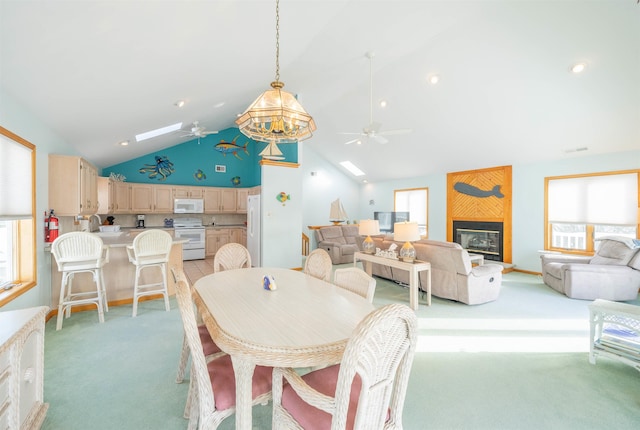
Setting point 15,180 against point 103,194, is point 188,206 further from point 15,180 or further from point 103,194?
point 15,180

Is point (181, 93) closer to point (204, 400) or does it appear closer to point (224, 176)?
point (204, 400)

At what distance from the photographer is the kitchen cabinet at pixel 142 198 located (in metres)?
7.07

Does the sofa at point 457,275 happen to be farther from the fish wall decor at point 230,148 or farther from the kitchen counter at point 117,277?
the fish wall decor at point 230,148

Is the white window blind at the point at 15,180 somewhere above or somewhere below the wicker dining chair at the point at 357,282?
above

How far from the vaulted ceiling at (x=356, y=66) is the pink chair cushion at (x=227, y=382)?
222 centimetres

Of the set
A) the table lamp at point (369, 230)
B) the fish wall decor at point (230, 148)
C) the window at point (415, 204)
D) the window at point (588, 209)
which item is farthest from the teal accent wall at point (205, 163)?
the window at point (588, 209)

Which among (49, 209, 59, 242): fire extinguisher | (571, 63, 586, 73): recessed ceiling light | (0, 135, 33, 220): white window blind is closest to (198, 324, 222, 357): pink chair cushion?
(0, 135, 33, 220): white window blind

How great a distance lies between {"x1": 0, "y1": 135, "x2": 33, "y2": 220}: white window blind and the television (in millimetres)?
8132

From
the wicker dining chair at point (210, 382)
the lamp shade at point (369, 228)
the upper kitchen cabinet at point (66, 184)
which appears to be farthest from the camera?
the lamp shade at point (369, 228)

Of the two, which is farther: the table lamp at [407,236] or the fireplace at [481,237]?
the fireplace at [481,237]

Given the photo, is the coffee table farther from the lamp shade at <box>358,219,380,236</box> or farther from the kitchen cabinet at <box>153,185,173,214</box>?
the kitchen cabinet at <box>153,185,173,214</box>

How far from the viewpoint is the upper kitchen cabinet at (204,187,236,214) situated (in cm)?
797

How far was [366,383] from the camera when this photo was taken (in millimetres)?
1021

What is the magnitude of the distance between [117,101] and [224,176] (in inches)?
210
